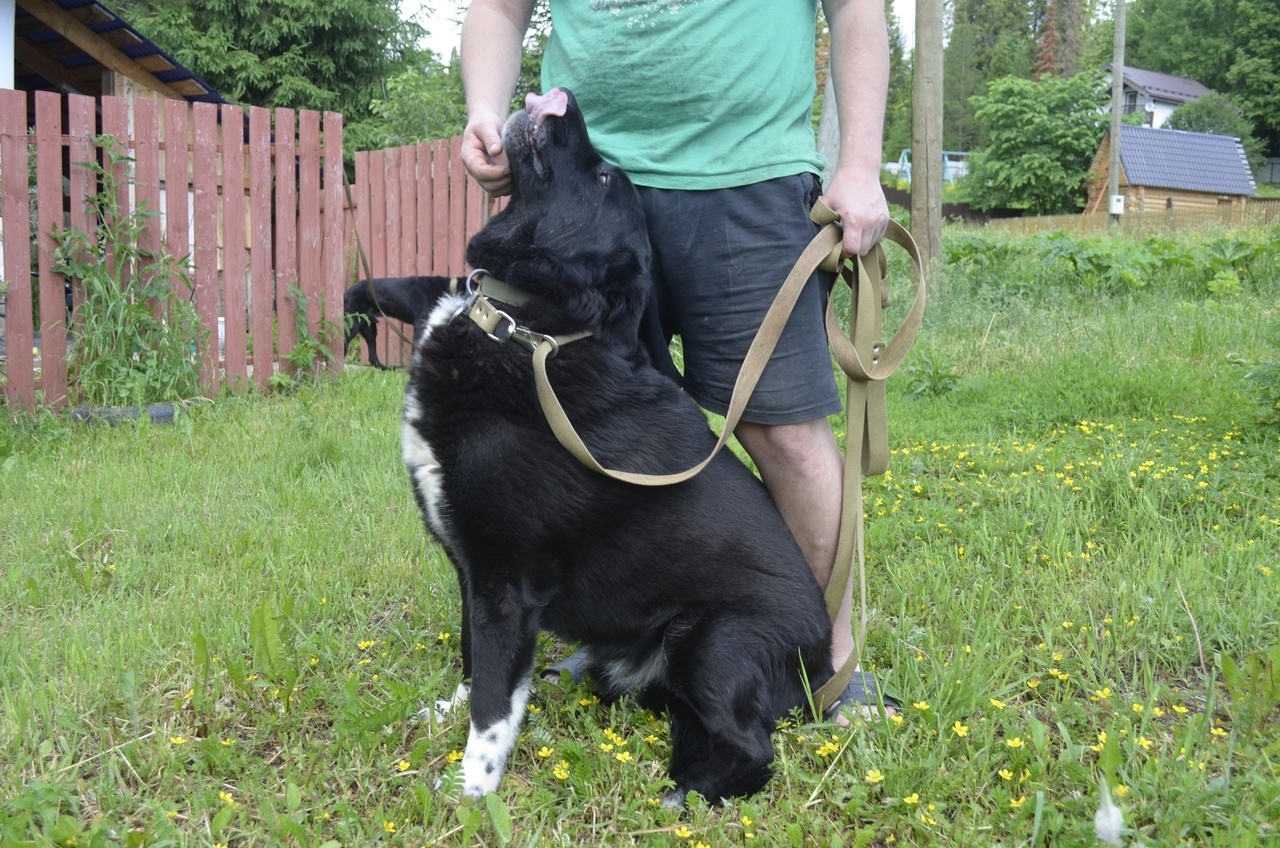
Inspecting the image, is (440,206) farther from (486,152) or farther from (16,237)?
(486,152)

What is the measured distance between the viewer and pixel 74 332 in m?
5.41

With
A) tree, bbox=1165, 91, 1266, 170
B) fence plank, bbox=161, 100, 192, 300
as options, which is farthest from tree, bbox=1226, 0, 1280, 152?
fence plank, bbox=161, 100, 192, 300

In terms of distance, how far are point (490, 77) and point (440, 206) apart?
5721 millimetres

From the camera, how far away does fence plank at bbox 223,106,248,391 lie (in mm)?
6148

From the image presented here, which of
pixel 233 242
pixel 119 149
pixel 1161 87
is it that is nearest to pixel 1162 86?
pixel 1161 87

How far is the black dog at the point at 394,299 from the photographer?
24.6ft

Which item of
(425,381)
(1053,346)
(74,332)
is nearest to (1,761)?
(425,381)

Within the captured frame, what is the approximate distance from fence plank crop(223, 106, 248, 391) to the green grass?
1877mm

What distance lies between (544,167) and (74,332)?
4460mm

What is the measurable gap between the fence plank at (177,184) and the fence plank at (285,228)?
2.15 ft

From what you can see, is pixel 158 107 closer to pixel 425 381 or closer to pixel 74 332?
pixel 74 332

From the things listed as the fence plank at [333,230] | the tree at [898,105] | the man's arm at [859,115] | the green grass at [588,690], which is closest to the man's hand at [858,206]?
the man's arm at [859,115]

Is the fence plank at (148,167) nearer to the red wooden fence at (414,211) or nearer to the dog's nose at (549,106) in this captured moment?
the red wooden fence at (414,211)

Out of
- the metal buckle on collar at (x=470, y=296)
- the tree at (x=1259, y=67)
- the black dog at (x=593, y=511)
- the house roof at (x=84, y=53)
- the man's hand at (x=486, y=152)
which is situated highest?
the tree at (x=1259, y=67)
